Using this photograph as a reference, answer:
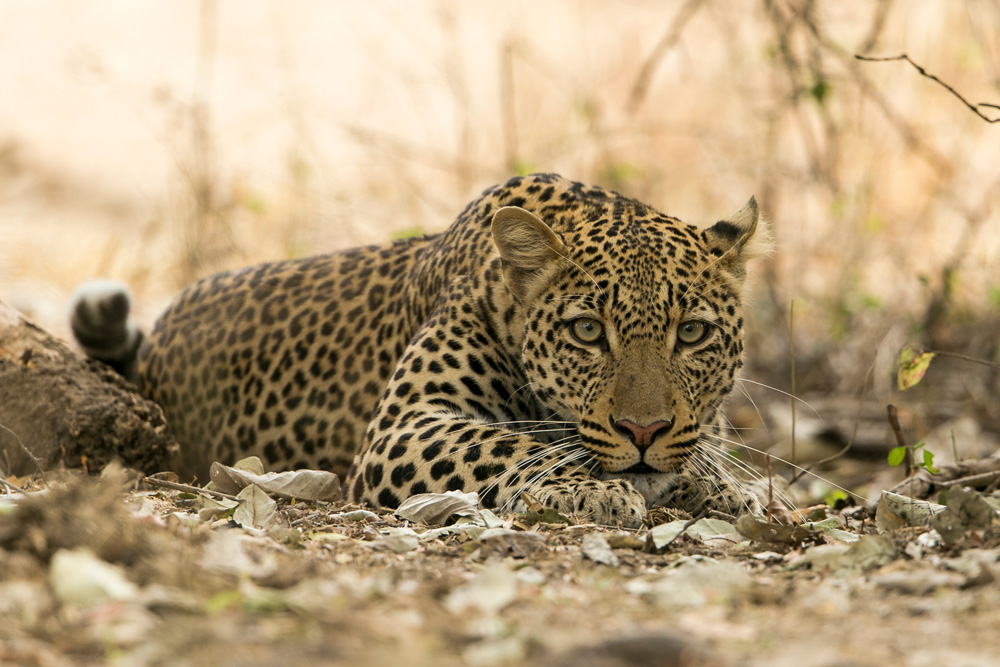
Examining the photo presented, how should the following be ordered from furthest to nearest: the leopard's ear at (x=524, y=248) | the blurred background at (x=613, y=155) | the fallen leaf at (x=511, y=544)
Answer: the blurred background at (x=613, y=155), the leopard's ear at (x=524, y=248), the fallen leaf at (x=511, y=544)

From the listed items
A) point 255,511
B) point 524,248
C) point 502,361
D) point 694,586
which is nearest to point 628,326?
point 524,248

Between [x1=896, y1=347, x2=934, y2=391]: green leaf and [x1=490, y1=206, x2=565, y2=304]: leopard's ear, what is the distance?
6.08ft

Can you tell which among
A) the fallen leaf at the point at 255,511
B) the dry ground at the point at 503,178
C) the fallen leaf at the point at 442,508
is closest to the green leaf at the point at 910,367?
the dry ground at the point at 503,178

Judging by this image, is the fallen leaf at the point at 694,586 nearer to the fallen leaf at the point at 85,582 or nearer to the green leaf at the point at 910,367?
A: the fallen leaf at the point at 85,582

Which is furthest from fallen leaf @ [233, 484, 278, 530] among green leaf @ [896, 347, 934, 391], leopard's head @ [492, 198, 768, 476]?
green leaf @ [896, 347, 934, 391]

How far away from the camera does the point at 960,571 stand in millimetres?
3633

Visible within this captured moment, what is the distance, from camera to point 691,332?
5586 millimetres

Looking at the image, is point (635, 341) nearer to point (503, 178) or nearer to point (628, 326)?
point (628, 326)

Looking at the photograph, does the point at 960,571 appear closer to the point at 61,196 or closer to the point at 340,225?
the point at 340,225

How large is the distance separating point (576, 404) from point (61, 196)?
17.6 metres

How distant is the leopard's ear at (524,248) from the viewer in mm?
5648

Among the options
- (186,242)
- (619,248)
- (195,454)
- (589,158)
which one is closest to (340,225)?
(186,242)

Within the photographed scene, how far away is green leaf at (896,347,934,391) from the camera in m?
5.55

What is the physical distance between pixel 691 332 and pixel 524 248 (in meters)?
0.97
